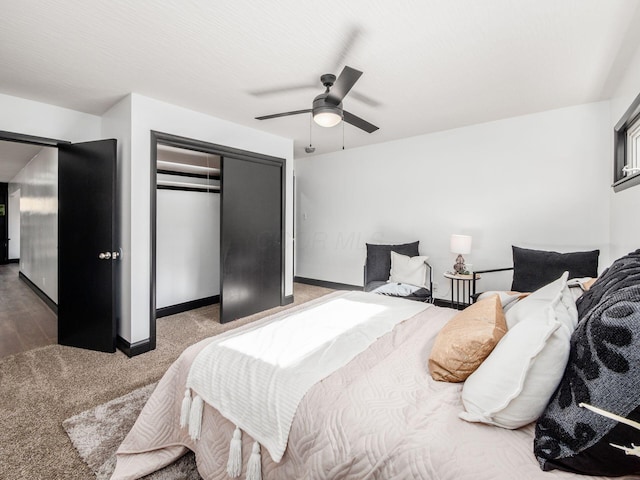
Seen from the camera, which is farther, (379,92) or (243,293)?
(243,293)

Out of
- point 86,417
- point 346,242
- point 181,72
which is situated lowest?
point 86,417

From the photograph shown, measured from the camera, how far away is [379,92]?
2945 millimetres

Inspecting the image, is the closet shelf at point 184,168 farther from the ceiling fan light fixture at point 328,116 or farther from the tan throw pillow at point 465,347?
the tan throw pillow at point 465,347

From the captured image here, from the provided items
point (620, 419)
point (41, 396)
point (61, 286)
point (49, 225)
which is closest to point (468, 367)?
point (620, 419)

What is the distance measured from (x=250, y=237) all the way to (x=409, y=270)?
212cm

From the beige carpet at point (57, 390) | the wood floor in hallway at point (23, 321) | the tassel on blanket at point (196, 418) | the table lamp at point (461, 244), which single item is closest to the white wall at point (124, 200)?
the beige carpet at point (57, 390)

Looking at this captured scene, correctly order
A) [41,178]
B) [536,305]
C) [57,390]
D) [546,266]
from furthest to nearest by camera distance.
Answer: [41,178] < [546,266] < [57,390] < [536,305]

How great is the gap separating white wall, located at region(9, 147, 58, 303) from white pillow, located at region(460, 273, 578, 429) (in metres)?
5.32

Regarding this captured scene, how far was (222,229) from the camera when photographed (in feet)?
12.4

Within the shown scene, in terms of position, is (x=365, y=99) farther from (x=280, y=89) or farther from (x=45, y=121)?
(x=45, y=121)

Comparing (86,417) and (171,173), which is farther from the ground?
(171,173)

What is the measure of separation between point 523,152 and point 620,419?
12.0 ft

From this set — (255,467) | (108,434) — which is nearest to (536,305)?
(255,467)

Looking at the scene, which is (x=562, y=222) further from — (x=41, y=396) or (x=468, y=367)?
(x=41, y=396)
